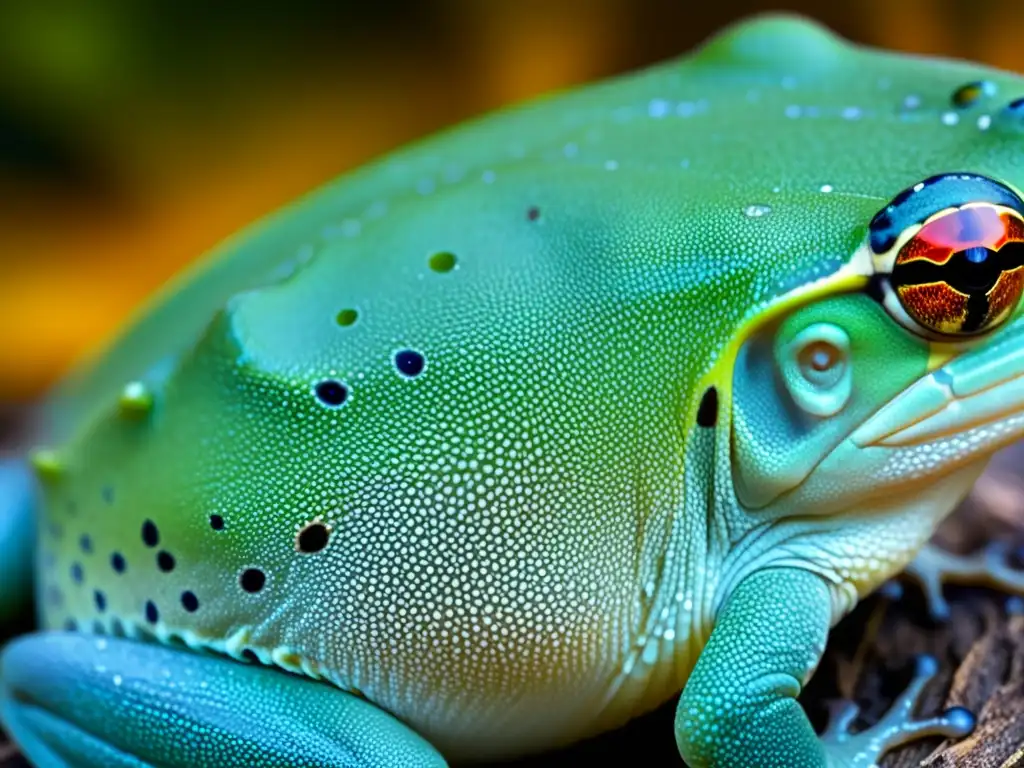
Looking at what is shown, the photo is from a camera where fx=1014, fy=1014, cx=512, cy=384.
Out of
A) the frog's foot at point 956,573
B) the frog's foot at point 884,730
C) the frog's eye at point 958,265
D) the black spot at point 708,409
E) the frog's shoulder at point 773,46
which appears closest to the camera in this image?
the frog's eye at point 958,265

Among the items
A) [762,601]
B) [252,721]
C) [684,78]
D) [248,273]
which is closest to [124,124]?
[248,273]

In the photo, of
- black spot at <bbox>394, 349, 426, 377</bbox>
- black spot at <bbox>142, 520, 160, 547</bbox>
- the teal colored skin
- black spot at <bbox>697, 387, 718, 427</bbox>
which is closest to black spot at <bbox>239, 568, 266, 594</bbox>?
the teal colored skin

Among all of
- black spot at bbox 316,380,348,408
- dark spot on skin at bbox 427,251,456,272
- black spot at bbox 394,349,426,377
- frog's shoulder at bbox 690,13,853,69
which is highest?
frog's shoulder at bbox 690,13,853,69

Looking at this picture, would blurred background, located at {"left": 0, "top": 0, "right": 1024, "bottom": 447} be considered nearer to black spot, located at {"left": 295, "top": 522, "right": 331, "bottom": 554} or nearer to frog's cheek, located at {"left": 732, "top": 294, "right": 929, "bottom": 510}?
frog's cheek, located at {"left": 732, "top": 294, "right": 929, "bottom": 510}

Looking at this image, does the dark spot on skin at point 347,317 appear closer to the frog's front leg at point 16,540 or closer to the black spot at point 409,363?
the black spot at point 409,363

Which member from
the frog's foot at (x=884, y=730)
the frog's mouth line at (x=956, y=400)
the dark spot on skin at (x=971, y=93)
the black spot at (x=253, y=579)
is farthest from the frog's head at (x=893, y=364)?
the black spot at (x=253, y=579)

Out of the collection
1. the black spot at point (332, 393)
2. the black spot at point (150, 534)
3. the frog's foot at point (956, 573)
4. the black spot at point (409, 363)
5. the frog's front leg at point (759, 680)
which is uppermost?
the black spot at point (409, 363)

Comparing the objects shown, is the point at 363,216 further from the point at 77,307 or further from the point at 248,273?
the point at 77,307

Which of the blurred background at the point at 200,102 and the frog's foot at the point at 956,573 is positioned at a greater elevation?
the blurred background at the point at 200,102
